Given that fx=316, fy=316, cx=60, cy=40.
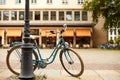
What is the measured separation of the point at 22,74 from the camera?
8164 millimetres

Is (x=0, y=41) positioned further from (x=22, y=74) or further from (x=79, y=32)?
(x=22, y=74)

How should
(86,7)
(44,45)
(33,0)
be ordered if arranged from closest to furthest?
(86,7), (44,45), (33,0)

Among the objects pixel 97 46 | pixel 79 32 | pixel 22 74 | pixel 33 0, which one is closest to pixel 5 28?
pixel 33 0

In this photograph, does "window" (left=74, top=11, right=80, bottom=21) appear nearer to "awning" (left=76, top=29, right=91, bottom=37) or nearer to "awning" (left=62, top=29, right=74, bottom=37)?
"awning" (left=76, top=29, right=91, bottom=37)

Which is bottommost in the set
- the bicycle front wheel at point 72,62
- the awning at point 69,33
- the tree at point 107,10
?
the bicycle front wheel at point 72,62

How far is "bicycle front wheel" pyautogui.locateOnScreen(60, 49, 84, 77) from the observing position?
30.8ft

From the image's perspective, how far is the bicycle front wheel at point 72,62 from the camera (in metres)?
9.38

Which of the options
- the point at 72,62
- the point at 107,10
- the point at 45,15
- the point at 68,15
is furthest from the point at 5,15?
the point at 72,62

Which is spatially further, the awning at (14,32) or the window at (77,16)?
the window at (77,16)

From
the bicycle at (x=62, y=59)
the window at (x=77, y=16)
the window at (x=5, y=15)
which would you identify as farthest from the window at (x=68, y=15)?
the bicycle at (x=62, y=59)

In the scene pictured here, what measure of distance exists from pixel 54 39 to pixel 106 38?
943 cm

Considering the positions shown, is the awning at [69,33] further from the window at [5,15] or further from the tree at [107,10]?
the tree at [107,10]

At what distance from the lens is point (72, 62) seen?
378 inches

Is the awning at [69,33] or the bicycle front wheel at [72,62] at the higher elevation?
the awning at [69,33]
